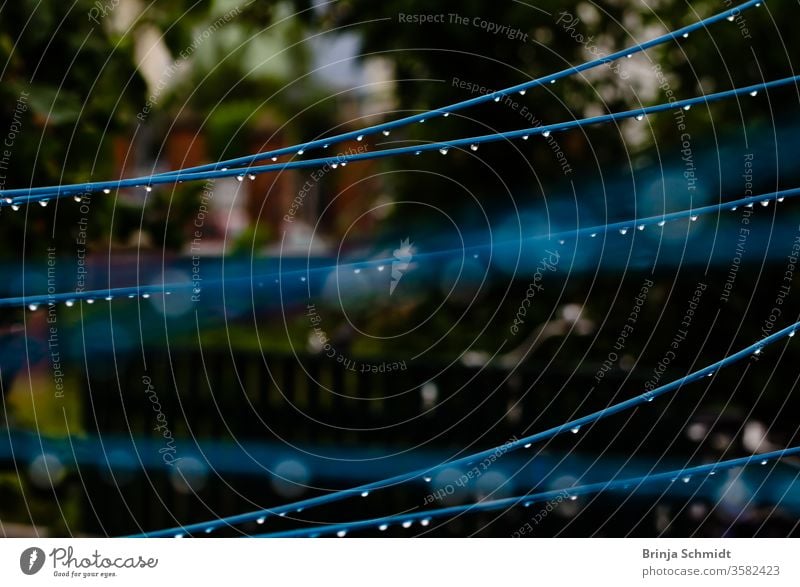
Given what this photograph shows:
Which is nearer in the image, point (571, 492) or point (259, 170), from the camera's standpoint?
point (259, 170)

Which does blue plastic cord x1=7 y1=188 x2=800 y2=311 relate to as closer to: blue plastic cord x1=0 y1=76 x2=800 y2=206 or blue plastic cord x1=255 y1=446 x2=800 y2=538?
blue plastic cord x1=0 y1=76 x2=800 y2=206

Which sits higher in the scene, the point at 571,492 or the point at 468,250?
the point at 468,250

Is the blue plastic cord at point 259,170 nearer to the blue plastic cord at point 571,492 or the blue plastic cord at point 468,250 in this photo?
the blue plastic cord at point 468,250

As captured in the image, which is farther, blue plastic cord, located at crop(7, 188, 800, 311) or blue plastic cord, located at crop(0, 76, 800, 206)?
blue plastic cord, located at crop(7, 188, 800, 311)

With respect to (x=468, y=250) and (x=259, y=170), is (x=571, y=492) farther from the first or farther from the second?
(x=259, y=170)

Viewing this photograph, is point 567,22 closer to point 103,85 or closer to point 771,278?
point 771,278

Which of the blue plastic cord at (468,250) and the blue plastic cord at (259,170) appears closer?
the blue plastic cord at (259,170)

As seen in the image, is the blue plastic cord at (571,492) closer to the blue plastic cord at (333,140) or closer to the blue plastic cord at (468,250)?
the blue plastic cord at (468,250)

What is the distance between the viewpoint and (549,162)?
169 centimetres

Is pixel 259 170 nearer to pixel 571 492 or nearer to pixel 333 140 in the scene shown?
pixel 333 140

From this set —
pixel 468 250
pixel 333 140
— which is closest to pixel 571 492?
pixel 468 250

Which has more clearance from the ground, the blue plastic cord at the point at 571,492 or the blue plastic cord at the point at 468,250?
the blue plastic cord at the point at 468,250

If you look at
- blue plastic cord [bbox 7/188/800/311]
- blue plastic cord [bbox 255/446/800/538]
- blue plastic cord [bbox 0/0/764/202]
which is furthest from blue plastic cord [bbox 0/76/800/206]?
blue plastic cord [bbox 255/446/800/538]

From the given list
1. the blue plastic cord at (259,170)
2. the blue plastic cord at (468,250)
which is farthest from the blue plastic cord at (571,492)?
the blue plastic cord at (259,170)
